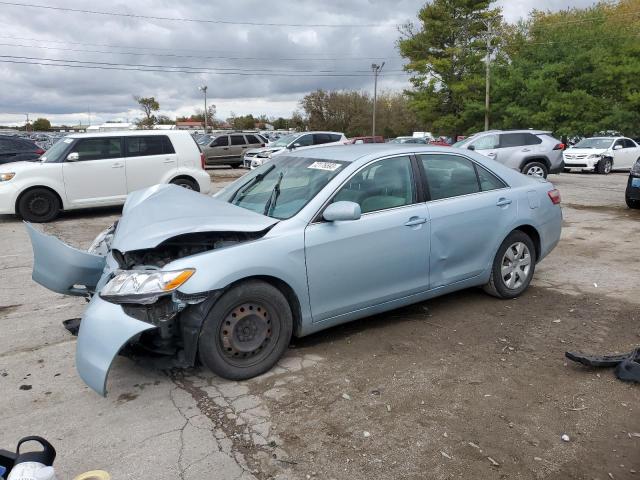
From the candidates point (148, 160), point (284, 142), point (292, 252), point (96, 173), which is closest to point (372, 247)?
point (292, 252)

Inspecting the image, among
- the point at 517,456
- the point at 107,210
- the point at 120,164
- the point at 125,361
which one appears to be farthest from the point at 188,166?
the point at 517,456

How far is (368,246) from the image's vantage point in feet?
13.6

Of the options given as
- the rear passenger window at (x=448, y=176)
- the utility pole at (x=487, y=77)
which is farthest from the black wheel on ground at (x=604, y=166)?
the rear passenger window at (x=448, y=176)

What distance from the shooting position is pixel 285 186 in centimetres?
447

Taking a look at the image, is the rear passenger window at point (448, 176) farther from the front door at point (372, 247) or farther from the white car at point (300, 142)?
the white car at point (300, 142)

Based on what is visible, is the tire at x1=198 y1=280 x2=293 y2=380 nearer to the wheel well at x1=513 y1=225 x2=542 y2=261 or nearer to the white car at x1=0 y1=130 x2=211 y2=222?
the wheel well at x1=513 y1=225 x2=542 y2=261

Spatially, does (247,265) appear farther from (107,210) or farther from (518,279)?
(107,210)

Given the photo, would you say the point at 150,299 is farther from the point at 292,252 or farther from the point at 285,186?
the point at 285,186

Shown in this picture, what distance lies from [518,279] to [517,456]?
277 cm

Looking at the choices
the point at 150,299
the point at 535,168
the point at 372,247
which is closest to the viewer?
the point at 150,299

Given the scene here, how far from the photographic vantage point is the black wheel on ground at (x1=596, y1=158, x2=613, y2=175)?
71.0 ft

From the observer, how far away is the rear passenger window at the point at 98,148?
34.8 feet

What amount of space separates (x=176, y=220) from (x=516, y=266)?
3.38 m

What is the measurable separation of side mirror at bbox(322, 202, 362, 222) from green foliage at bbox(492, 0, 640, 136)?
30.9m
